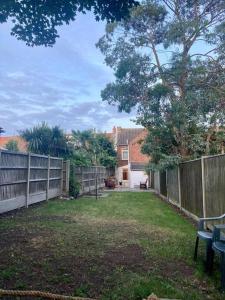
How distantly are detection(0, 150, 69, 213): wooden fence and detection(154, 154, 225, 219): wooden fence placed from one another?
5.23 m

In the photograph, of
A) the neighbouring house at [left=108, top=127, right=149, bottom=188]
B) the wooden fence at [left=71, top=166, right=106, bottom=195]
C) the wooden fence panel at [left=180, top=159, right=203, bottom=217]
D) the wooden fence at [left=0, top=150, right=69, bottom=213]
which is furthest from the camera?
the neighbouring house at [left=108, top=127, right=149, bottom=188]

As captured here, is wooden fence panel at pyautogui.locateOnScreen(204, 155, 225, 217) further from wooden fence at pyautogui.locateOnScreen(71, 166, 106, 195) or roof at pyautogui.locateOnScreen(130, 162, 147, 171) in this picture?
roof at pyautogui.locateOnScreen(130, 162, 147, 171)

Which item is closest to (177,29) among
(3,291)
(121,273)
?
(121,273)

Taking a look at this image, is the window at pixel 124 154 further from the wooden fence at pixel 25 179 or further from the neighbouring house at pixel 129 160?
the wooden fence at pixel 25 179

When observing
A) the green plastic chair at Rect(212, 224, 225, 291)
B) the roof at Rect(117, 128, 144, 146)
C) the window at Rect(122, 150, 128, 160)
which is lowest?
the green plastic chair at Rect(212, 224, 225, 291)

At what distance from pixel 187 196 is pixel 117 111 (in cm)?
721

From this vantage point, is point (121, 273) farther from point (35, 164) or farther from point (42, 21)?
point (35, 164)

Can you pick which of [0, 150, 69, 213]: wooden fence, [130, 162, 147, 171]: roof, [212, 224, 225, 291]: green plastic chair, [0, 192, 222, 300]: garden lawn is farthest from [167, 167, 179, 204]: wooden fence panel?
[130, 162, 147, 171]: roof

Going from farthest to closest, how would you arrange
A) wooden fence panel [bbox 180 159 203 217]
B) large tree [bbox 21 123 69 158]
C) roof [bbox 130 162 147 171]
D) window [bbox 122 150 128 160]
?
window [bbox 122 150 128 160] < roof [bbox 130 162 147 171] < large tree [bbox 21 123 69 158] < wooden fence panel [bbox 180 159 203 217]

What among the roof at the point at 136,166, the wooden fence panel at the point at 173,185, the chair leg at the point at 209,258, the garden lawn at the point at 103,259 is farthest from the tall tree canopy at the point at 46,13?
the roof at the point at 136,166

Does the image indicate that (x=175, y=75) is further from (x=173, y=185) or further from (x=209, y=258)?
(x=209, y=258)

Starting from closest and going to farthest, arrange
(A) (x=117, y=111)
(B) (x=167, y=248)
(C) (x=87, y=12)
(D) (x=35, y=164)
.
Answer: (C) (x=87, y=12), (B) (x=167, y=248), (D) (x=35, y=164), (A) (x=117, y=111)

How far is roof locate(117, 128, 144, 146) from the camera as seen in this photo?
1822 inches

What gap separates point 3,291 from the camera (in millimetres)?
3443
